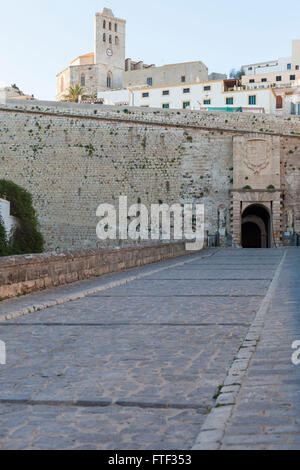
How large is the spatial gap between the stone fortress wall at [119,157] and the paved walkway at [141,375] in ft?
72.5

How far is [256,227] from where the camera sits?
3491cm

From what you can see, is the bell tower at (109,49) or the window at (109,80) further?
the window at (109,80)

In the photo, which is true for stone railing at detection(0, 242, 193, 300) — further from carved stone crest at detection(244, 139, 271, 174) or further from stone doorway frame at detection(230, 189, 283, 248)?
carved stone crest at detection(244, 139, 271, 174)

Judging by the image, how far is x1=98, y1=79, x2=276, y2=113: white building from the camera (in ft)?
139

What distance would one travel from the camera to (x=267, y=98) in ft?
138

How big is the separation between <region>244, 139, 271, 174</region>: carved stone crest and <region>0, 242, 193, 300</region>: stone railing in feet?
50.1

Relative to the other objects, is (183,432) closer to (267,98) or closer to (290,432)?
(290,432)

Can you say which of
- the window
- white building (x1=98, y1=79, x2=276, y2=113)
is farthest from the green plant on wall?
the window

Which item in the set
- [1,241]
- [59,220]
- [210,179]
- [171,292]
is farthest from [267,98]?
[171,292]

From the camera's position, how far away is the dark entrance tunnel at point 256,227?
102 feet

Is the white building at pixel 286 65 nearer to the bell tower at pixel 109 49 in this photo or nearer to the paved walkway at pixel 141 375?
the bell tower at pixel 109 49

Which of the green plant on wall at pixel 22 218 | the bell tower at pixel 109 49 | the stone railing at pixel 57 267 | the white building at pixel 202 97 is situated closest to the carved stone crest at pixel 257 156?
the green plant on wall at pixel 22 218

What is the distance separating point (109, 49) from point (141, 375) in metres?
69.9

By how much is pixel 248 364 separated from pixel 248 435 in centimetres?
133
